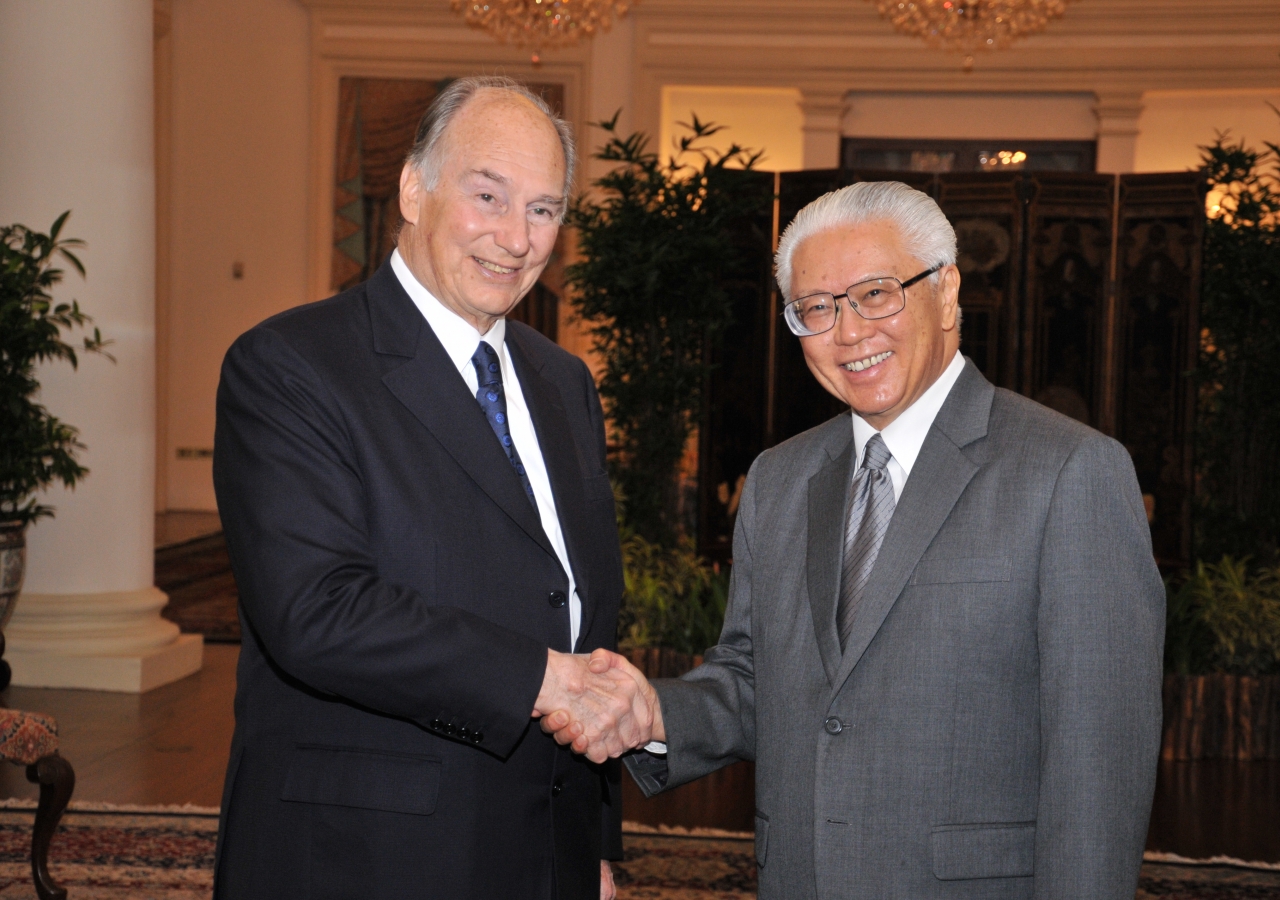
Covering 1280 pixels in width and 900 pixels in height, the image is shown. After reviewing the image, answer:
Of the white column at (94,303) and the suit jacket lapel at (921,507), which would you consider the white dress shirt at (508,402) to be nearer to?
the suit jacket lapel at (921,507)

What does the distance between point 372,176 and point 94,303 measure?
7.03 m

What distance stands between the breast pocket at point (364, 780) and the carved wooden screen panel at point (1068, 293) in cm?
647

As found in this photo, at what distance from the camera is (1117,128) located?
1190 centimetres

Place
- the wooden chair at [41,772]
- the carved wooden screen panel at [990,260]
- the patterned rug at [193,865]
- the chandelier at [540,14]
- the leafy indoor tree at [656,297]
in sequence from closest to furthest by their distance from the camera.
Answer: the wooden chair at [41,772] < the patterned rug at [193,865] < the leafy indoor tree at [656,297] < the carved wooden screen panel at [990,260] < the chandelier at [540,14]

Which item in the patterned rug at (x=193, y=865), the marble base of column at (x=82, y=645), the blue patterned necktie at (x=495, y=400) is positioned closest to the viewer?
the blue patterned necktie at (x=495, y=400)

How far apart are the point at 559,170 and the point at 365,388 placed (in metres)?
0.53

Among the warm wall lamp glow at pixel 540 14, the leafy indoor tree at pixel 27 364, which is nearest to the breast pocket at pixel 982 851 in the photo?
the leafy indoor tree at pixel 27 364

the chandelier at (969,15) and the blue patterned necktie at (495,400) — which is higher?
the chandelier at (969,15)

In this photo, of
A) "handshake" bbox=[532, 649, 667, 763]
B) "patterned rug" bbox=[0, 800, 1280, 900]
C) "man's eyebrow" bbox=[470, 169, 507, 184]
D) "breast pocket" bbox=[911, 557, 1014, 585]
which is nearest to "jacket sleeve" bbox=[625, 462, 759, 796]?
"handshake" bbox=[532, 649, 667, 763]

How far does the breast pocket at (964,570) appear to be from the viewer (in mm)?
1747

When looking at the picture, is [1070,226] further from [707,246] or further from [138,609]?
[138,609]

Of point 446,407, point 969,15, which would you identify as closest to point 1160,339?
point 969,15

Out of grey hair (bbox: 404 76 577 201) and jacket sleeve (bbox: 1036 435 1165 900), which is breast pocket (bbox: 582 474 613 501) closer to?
grey hair (bbox: 404 76 577 201)

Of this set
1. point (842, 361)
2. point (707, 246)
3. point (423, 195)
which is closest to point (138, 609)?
point (707, 246)
